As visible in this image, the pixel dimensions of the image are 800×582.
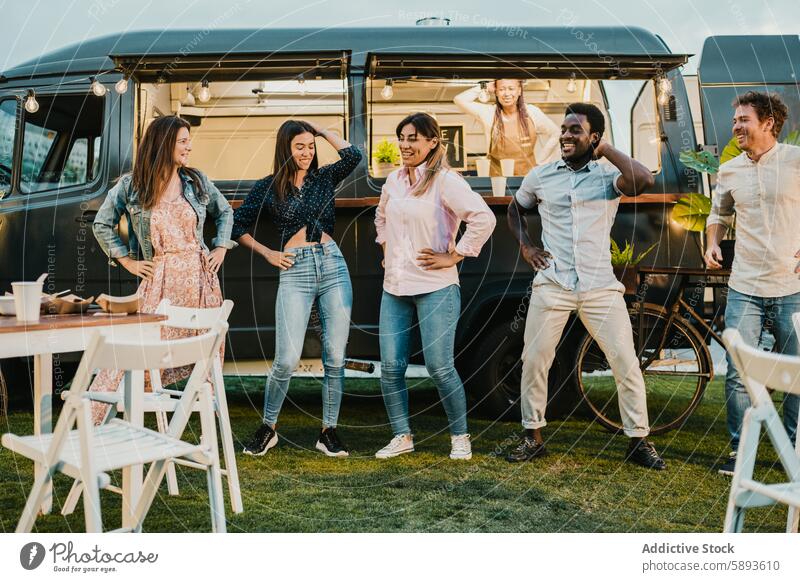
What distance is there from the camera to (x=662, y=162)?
5.71m

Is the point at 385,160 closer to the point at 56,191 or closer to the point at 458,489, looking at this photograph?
the point at 56,191

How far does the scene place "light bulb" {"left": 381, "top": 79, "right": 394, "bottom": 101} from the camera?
5.69 meters


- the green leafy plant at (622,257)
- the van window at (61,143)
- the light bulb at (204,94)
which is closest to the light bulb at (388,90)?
the light bulb at (204,94)

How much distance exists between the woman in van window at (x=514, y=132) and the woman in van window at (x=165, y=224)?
2033mm

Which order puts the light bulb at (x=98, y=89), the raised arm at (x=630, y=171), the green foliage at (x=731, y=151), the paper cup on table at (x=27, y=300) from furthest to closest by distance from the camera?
the light bulb at (x=98, y=89) → the green foliage at (x=731, y=151) → the raised arm at (x=630, y=171) → the paper cup on table at (x=27, y=300)

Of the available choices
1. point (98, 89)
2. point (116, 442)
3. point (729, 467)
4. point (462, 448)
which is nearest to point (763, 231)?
point (729, 467)

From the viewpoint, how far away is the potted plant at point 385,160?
575cm

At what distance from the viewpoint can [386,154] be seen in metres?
5.75

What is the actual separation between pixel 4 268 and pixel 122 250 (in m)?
1.43

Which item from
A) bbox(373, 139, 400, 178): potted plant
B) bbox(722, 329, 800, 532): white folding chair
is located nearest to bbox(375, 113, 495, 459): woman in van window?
bbox(373, 139, 400, 178): potted plant

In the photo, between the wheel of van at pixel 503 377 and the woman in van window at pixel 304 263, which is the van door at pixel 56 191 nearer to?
the woman in van window at pixel 304 263

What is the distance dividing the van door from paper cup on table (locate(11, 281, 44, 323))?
91.4 inches

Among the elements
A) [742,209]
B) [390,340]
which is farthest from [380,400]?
[742,209]

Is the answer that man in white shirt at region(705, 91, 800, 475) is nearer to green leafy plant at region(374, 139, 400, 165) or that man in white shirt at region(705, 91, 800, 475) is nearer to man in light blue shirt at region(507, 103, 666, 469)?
man in light blue shirt at region(507, 103, 666, 469)
